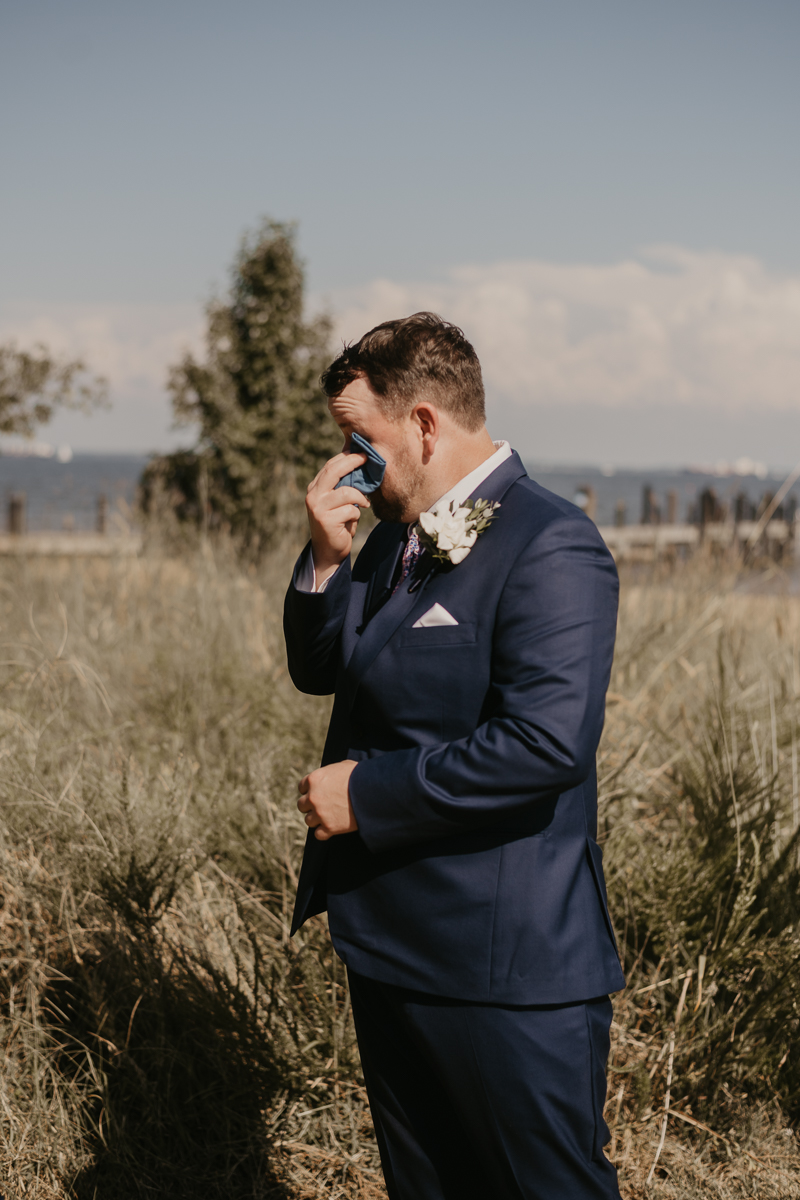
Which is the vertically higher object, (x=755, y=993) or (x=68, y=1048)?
(x=755, y=993)

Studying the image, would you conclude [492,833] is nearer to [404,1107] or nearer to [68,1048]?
[404,1107]

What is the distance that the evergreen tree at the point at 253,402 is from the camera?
9.81 metres

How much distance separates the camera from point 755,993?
2.82 meters

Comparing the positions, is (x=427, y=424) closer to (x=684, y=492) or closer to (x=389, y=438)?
(x=389, y=438)

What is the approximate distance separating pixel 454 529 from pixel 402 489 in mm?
238

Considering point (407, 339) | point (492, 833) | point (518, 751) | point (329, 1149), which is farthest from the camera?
point (329, 1149)

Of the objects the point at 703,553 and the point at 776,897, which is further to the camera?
the point at 703,553

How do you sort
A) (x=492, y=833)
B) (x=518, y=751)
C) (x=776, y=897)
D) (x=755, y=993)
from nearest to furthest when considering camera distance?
(x=518, y=751) < (x=492, y=833) < (x=755, y=993) < (x=776, y=897)

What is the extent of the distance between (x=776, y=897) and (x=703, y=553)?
423 centimetres

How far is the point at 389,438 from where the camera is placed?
181cm

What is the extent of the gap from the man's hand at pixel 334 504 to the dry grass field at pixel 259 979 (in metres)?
1.41

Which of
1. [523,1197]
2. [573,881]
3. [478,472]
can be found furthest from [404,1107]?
[478,472]

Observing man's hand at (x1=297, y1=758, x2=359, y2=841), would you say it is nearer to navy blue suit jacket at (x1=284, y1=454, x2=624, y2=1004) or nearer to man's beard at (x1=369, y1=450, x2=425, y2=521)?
navy blue suit jacket at (x1=284, y1=454, x2=624, y2=1004)

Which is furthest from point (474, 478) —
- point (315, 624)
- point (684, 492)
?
point (684, 492)
